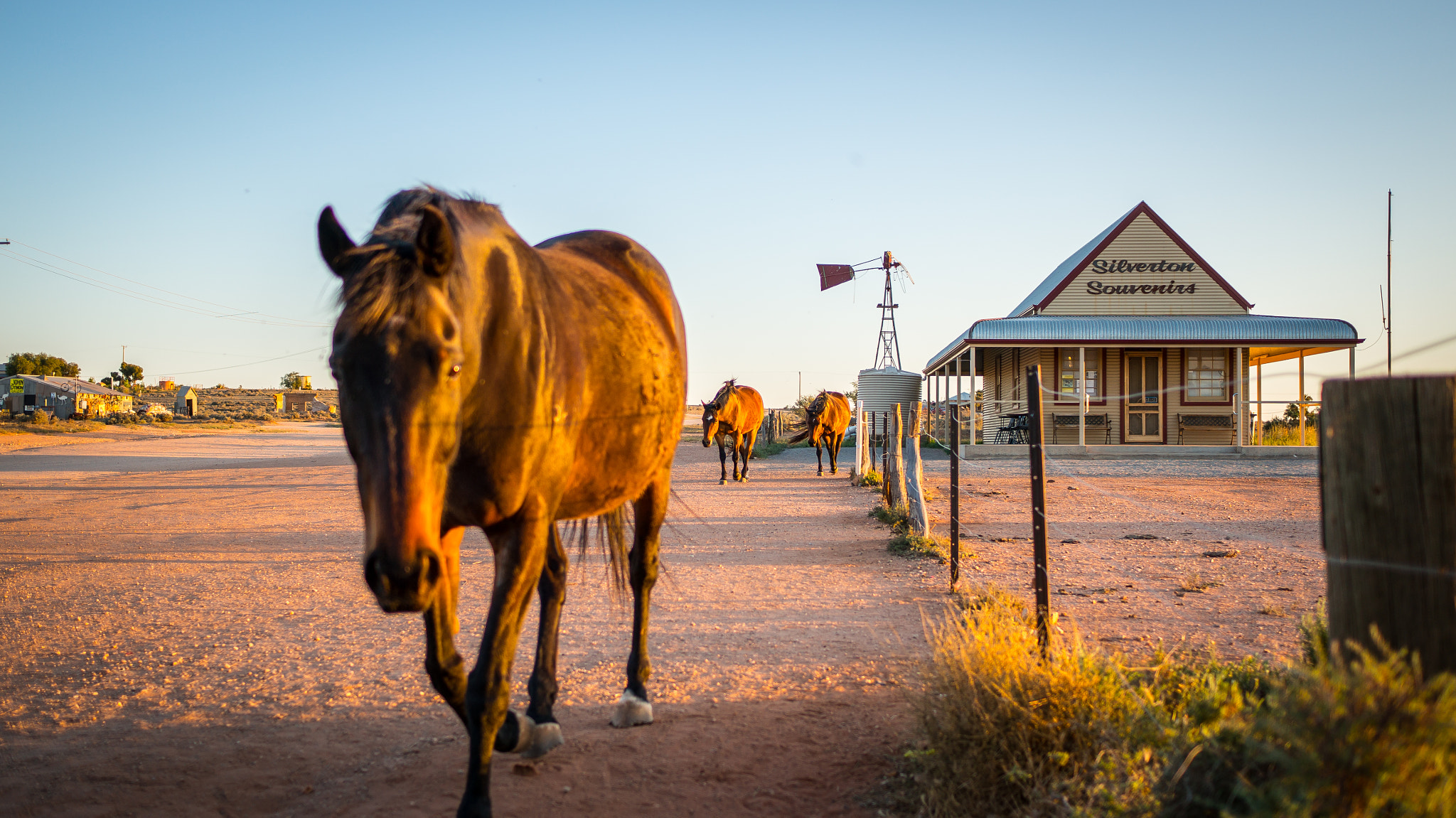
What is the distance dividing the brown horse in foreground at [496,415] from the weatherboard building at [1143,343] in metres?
19.0

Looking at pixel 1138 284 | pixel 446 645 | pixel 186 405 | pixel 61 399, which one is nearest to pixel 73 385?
pixel 186 405

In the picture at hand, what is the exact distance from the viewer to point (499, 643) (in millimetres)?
2562

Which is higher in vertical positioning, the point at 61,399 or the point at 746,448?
the point at 61,399

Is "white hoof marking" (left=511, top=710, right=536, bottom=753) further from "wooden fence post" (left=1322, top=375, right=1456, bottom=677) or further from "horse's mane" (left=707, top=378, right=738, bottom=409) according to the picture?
"horse's mane" (left=707, top=378, right=738, bottom=409)

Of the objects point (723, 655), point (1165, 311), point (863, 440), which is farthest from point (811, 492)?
point (1165, 311)

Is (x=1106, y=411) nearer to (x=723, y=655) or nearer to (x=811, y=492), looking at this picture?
(x=811, y=492)

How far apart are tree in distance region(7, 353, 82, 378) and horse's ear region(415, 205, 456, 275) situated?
9912 centimetres

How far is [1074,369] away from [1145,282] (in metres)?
3.79

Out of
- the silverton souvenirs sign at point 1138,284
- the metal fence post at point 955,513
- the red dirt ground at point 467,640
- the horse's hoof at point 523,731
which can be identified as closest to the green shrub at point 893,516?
the red dirt ground at point 467,640

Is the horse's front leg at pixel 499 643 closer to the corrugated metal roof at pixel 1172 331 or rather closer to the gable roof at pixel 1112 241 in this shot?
the corrugated metal roof at pixel 1172 331

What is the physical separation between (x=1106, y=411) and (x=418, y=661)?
76.5ft

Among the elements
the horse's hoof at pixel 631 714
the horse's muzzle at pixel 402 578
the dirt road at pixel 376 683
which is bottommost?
the dirt road at pixel 376 683

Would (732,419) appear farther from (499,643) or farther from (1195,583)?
(499,643)

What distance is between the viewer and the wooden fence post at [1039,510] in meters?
3.96
